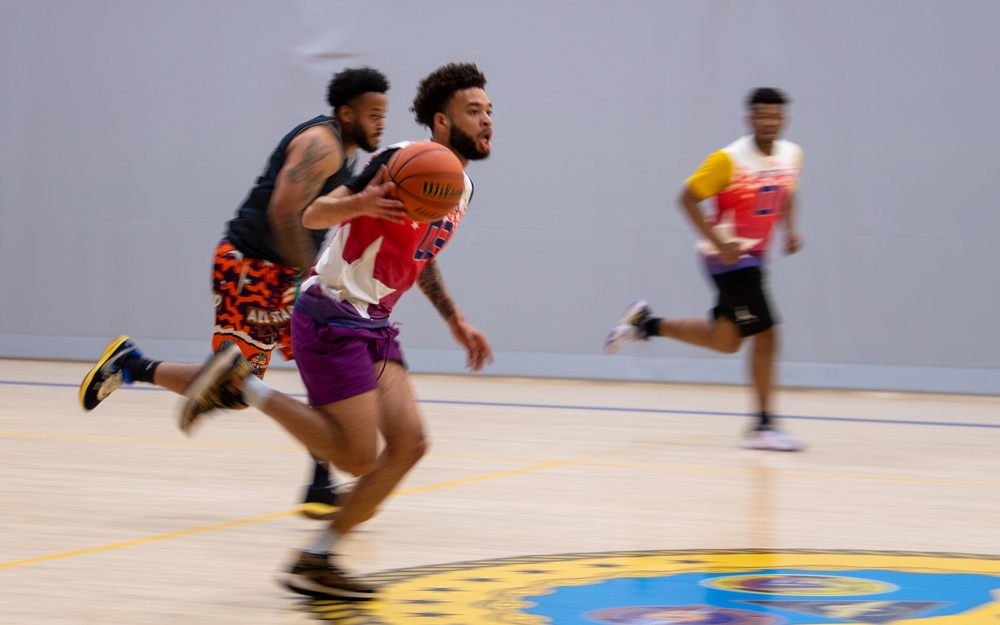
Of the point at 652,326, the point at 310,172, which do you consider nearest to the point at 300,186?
the point at 310,172

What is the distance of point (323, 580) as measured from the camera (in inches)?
119

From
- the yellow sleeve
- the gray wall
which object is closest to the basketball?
the yellow sleeve

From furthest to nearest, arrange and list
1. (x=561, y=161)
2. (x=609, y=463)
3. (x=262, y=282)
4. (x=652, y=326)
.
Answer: (x=561, y=161) < (x=652, y=326) < (x=609, y=463) < (x=262, y=282)

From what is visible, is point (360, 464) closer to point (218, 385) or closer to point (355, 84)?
point (218, 385)

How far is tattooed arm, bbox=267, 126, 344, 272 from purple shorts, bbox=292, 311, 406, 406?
0.73ft

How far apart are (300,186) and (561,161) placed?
623cm

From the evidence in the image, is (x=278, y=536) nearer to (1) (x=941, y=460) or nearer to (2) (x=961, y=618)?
(2) (x=961, y=618)

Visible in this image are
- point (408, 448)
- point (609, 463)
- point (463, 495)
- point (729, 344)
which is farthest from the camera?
point (729, 344)

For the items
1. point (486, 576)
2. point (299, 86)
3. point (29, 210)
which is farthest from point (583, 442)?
point (29, 210)

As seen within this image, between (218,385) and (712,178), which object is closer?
(218,385)

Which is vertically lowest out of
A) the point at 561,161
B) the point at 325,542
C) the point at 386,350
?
the point at 325,542

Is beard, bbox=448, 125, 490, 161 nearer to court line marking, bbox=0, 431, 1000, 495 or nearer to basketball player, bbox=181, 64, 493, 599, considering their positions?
basketball player, bbox=181, 64, 493, 599

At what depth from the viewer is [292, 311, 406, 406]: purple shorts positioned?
318 cm

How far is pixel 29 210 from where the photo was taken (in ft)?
34.8
